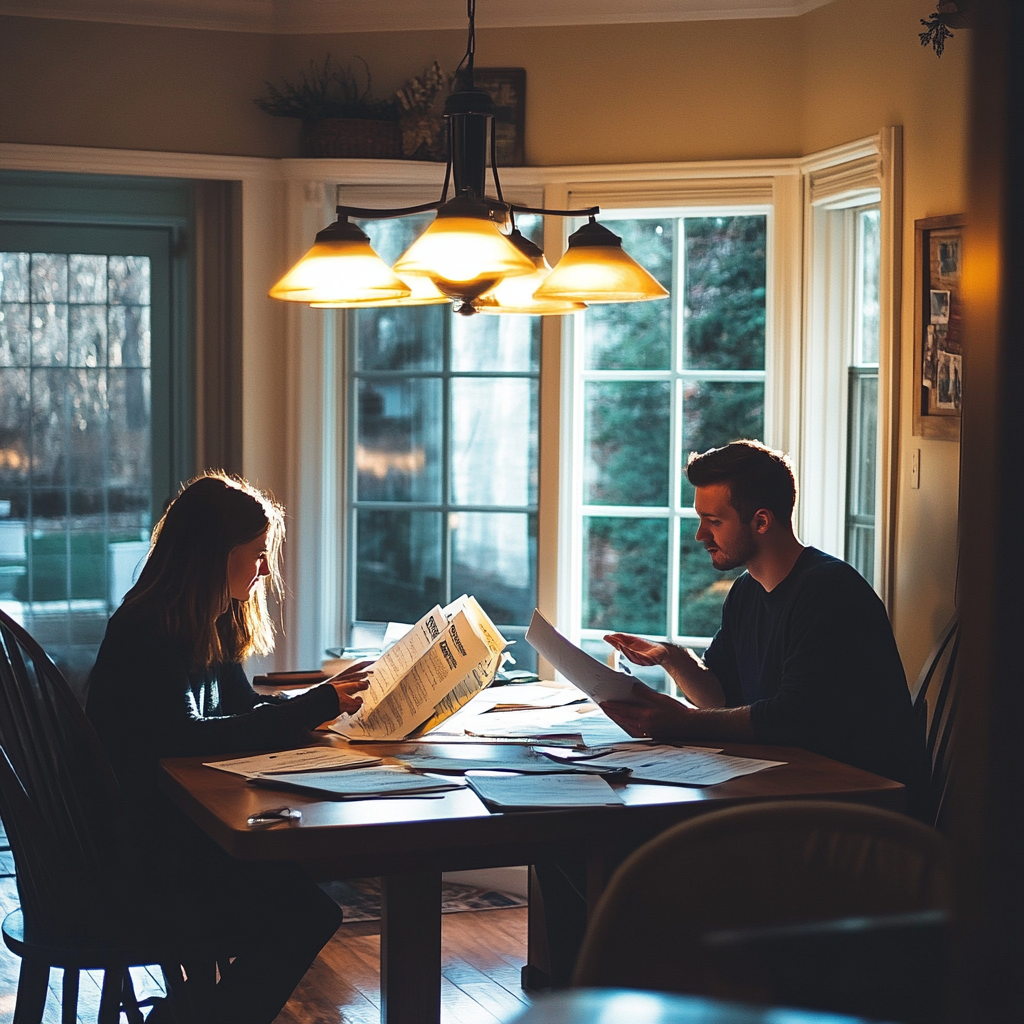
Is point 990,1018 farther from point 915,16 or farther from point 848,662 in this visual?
point 915,16

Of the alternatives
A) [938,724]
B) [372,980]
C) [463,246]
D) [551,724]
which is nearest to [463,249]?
[463,246]

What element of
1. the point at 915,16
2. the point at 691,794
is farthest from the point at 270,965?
the point at 915,16

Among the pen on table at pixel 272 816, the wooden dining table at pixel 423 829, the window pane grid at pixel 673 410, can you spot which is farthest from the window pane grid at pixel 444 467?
the pen on table at pixel 272 816

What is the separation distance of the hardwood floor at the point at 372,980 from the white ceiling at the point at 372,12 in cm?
257

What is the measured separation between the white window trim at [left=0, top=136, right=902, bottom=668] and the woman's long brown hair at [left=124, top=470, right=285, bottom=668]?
1.51 metres

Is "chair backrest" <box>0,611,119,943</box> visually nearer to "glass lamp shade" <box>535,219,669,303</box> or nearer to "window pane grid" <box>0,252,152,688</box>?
"glass lamp shade" <box>535,219,669,303</box>

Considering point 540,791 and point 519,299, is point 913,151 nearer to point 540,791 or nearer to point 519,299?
point 519,299

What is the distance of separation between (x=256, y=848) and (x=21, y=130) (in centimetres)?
279

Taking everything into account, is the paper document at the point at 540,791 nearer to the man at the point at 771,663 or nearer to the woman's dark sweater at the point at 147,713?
the man at the point at 771,663

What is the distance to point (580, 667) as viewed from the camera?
2230 millimetres

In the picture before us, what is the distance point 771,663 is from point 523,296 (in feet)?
2.91

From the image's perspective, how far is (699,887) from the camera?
1.25 meters

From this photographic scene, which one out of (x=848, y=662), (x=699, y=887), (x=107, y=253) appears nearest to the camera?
(x=699, y=887)

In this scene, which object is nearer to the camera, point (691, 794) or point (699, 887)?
point (699, 887)
